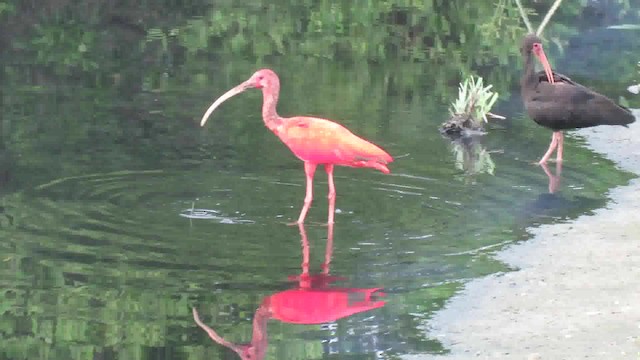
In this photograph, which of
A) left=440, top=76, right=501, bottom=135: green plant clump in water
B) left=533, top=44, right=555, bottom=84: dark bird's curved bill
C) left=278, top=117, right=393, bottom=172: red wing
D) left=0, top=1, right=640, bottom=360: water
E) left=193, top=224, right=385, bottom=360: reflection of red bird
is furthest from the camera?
left=440, top=76, right=501, bottom=135: green plant clump in water

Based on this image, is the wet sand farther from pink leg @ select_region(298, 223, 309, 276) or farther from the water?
pink leg @ select_region(298, 223, 309, 276)

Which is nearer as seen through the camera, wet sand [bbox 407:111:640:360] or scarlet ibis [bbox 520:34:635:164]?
wet sand [bbox 407:111:640:360]

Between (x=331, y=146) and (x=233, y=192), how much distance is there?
4.34 feet

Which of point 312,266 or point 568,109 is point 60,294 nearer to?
point 312,266

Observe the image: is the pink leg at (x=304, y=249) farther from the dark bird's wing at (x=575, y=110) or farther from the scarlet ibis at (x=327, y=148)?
the dark bird's wing at (x=575, y=110)

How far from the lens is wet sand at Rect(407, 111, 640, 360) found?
705 cm

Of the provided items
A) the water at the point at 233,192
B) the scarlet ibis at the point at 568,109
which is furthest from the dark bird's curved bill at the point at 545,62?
the water at the point at 233,192

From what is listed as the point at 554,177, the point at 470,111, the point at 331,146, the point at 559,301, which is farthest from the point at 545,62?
the point at 559,301

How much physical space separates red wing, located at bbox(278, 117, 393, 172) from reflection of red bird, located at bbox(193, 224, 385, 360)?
1408 mm

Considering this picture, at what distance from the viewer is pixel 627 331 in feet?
23.9

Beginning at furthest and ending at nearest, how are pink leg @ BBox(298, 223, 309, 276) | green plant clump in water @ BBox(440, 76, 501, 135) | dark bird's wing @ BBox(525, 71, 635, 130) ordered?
green plant clump in water @ BBox(440, 76, 501, 135)
dark bird's wing @ BBox(525, 71, 635, 130)
pink leg @ BBox(298, 223, 309, 276)

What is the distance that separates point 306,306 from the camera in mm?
7812

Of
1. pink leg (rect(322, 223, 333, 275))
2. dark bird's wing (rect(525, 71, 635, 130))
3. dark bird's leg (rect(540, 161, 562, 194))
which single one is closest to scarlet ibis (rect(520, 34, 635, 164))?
dark bird's wing (rect(525, 71, 635, 130))

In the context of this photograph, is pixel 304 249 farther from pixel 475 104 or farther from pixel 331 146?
pixel 475 104
